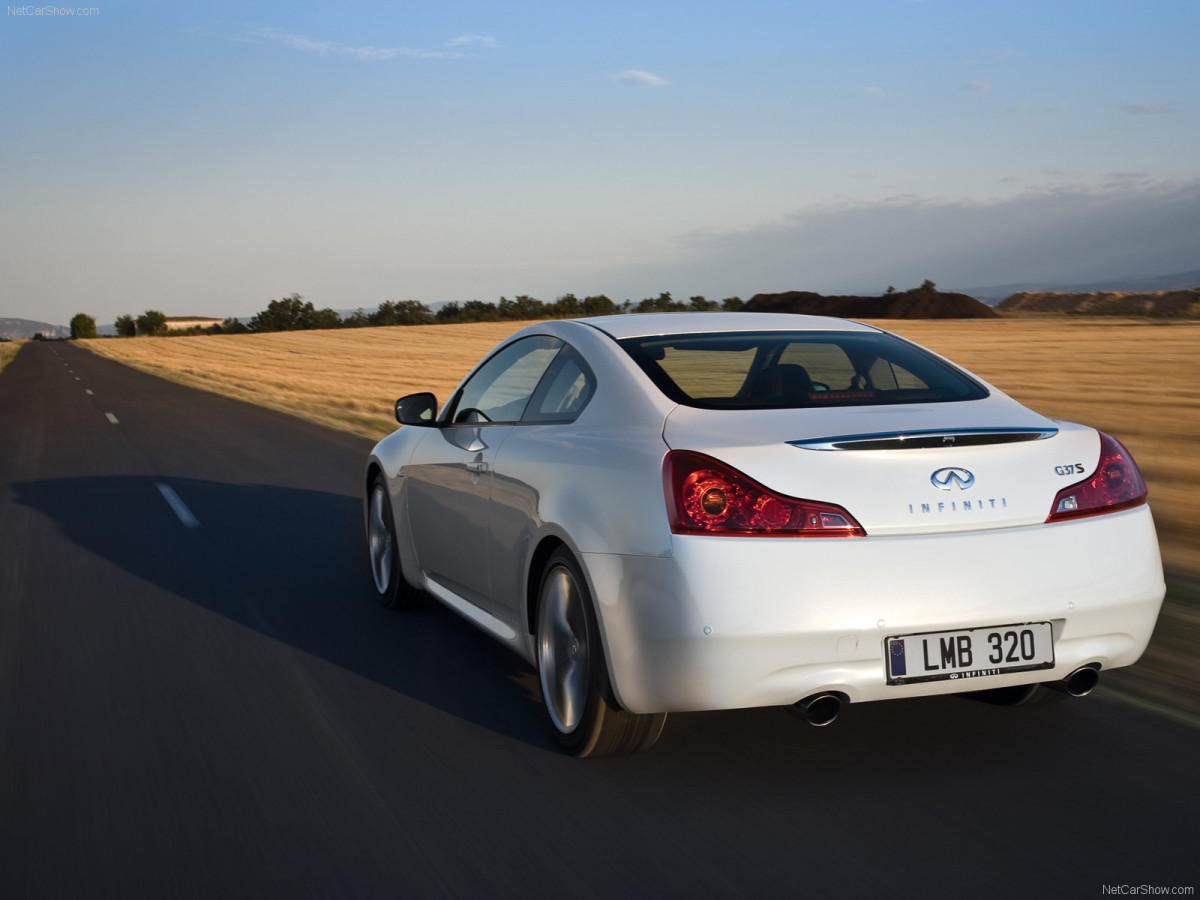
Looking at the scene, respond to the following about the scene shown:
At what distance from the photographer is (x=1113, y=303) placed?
212ft

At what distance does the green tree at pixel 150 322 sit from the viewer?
194 meters

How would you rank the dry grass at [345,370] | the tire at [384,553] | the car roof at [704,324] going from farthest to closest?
the dry grass at [345,370] → the tire at [384,553] → the car roof at [704,324]

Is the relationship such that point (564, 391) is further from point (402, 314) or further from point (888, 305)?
point (402, 314)

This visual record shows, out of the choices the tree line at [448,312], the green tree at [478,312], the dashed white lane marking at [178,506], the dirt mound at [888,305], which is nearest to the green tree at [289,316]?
the tree line at [448,312]

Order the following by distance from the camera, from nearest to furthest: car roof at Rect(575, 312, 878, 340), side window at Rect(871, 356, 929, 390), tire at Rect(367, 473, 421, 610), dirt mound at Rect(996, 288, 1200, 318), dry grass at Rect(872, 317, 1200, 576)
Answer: side window at Rect(871, 356, 929, 390) < car roof at Rect(575, 312, 878, 340) < tire at Rect(367, 473, 421, 610) < dry grass at Rect(872, 317, 1200, 576) < dirt mound at Rect(996, 288, 1200, 318)

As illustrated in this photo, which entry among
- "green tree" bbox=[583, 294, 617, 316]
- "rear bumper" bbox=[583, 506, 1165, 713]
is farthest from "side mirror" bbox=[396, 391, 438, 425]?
"green tree" bbox=[583, 294, 617, 316]

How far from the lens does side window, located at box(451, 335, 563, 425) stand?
5.28 m

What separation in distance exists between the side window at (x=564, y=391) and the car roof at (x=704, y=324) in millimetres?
180

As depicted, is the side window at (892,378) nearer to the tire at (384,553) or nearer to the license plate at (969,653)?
the license plate at (969,653)

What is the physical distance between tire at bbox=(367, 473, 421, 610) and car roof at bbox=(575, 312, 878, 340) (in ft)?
6.14

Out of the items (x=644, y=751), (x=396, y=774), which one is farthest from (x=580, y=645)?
(x=396, y=774)

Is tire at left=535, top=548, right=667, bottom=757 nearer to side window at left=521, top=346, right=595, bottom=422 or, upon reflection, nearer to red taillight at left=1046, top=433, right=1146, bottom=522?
side window at left=521, top=346, right=595, bottom=422

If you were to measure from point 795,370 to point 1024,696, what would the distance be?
4.85 ft

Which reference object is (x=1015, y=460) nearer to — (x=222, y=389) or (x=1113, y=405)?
(x=1113, y=405)
